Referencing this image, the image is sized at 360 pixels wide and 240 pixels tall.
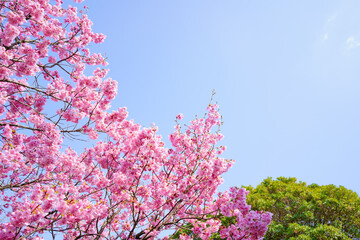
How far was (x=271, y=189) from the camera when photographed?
11.9m

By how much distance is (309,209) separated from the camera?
10.3 m

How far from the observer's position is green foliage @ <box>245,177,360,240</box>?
975 centimetres

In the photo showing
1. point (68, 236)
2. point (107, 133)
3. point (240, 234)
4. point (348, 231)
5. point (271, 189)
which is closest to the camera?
point (240, 234)

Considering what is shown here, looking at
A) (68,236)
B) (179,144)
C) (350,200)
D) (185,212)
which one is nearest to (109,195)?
(68,236)

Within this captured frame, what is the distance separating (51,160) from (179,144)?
346 cm

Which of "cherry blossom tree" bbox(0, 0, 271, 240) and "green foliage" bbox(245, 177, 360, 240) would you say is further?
"green foliage" bbox(245, 177, 360, 240)

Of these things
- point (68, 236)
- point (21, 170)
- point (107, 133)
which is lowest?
point (68, 236)

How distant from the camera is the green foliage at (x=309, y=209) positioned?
9750 mm

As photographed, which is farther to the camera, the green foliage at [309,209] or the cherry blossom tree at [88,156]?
the green foliage at [309,209]

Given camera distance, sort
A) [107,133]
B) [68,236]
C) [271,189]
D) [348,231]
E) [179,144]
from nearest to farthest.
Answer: [68,236]
[107,133]
[179,144]
[348,231]
[271,189]

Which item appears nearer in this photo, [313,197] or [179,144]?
[179,144]

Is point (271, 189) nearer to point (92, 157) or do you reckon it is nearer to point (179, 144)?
point (179, 144)

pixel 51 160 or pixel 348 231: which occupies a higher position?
pixel 51 160

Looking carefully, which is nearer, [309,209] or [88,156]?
[88,156]
